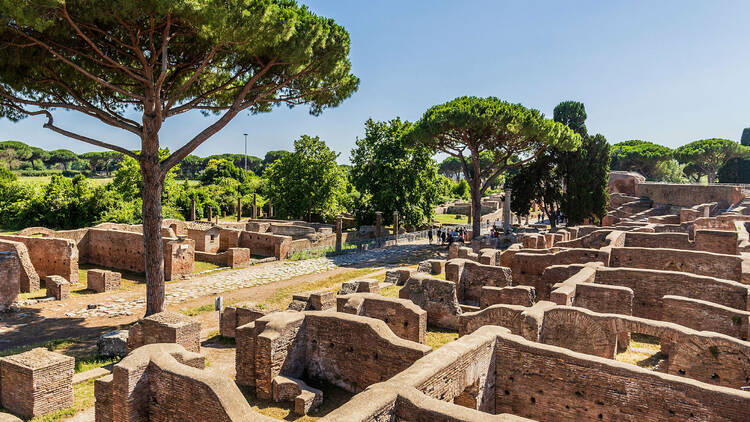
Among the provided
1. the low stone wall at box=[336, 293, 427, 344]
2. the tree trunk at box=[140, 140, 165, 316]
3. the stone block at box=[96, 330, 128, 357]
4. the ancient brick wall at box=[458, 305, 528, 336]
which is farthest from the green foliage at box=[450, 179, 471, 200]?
the stone block at box=[96, 330, 128, 357]

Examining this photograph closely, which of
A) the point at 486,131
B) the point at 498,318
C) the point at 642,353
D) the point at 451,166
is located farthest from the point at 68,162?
the point at 642,353

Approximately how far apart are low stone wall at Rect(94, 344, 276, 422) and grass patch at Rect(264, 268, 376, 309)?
866cm

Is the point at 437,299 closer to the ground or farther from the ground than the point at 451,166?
closer to the ground

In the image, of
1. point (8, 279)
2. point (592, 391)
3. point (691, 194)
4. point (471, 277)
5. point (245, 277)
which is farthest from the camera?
point (691, 194)

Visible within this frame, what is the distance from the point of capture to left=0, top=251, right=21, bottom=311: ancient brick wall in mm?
15312

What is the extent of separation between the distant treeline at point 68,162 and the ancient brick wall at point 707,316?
85.5 m

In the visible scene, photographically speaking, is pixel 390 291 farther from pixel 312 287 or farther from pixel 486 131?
pixel 486 131

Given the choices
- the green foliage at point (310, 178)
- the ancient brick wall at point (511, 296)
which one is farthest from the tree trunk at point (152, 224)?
the green foliage at point (310, 178)

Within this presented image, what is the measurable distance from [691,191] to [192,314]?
40372mm

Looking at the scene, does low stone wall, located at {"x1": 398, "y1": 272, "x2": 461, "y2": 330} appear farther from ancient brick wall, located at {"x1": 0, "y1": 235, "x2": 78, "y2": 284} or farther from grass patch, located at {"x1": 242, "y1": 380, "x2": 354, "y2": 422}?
ancient brick wall, located at {"x1": 0, "y1": 235, "x2": 78, "y2": 284}

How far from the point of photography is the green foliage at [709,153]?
62.0 meters

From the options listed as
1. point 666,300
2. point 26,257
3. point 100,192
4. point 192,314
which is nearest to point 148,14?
point 192,314

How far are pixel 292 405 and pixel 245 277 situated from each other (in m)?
13.5

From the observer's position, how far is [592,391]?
6.71 meters
